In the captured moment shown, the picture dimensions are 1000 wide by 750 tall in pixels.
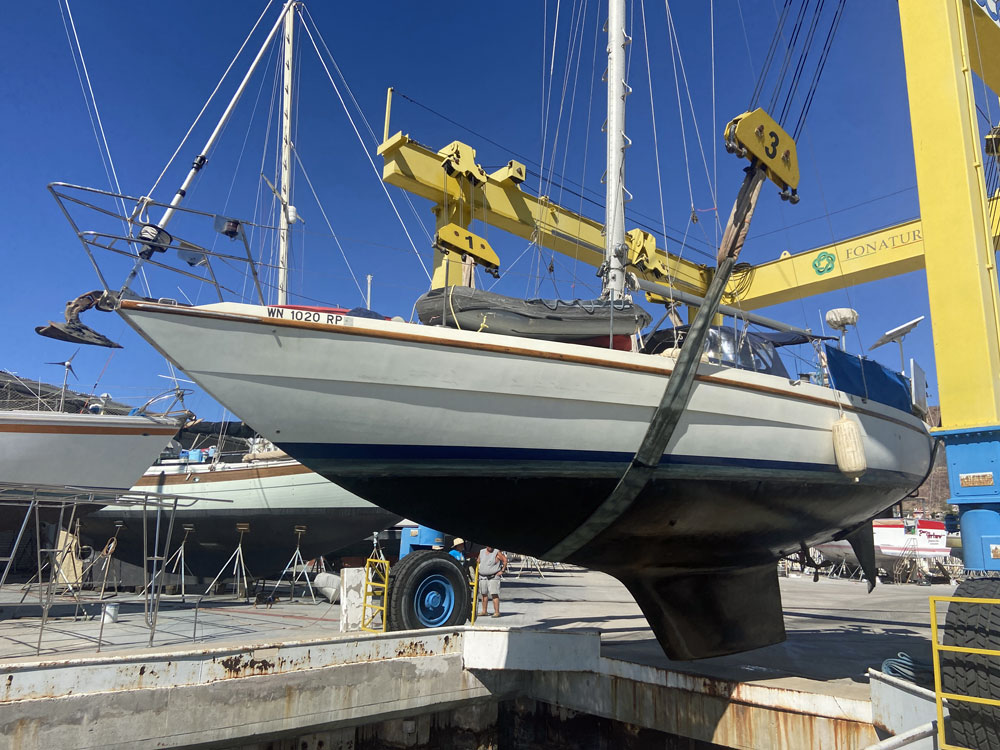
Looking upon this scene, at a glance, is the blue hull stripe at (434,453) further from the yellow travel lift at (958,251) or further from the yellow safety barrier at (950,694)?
the yellow safety barrier at (950,694)

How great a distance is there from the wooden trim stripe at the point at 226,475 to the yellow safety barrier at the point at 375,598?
455 centimetres

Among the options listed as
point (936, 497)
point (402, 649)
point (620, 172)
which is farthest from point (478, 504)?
point (936, 497)

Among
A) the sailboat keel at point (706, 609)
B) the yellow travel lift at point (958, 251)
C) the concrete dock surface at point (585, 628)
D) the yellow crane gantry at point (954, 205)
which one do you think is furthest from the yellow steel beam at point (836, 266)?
the sailboat keel at point (706, 609)

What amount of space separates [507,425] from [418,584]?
3.98m

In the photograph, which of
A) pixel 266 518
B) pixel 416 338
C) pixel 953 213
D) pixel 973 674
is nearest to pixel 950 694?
pixel 973 674

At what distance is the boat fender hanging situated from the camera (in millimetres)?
4480

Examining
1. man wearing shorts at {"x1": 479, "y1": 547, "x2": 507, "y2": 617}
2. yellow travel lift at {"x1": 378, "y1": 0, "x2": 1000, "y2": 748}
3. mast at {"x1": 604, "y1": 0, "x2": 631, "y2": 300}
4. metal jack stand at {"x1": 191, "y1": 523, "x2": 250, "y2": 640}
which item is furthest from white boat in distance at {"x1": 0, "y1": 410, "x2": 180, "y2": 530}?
mast at {"x1": 604, "y1": 0, "x2": 631, "y2": 300}

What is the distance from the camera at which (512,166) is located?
997 cm

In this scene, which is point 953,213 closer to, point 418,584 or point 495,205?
point 418,584

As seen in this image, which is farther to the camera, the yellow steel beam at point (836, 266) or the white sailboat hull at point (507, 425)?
the yellow steel beam at point (836, 266)

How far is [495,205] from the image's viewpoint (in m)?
10.2

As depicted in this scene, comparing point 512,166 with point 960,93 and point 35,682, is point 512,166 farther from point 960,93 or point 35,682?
point 35,682

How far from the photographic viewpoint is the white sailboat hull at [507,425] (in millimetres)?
3236

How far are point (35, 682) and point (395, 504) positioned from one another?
289 cm
